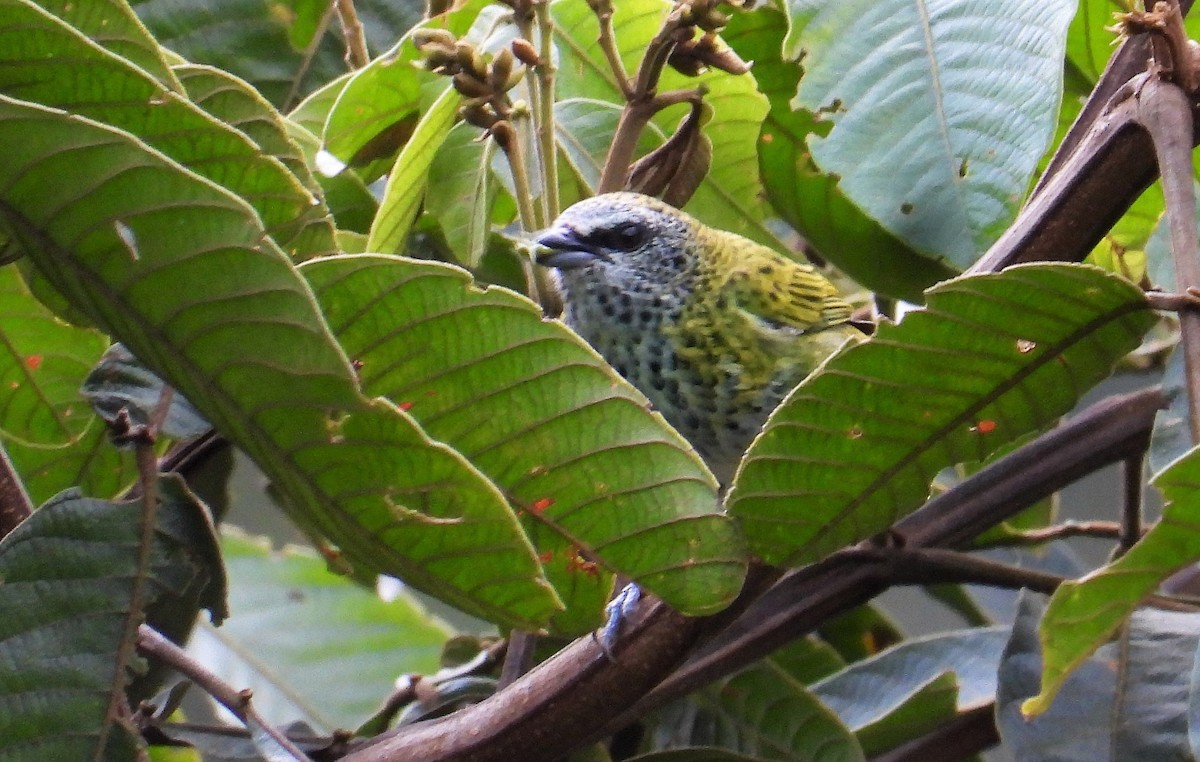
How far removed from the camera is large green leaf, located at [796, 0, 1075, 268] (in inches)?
50.2

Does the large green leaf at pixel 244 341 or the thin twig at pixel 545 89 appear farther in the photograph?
the thin twig at pixel 545 89

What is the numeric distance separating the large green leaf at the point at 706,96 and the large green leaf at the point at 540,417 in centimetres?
65

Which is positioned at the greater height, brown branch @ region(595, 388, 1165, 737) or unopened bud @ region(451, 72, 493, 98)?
unopened bud @ region(451, 72, 493, 98)

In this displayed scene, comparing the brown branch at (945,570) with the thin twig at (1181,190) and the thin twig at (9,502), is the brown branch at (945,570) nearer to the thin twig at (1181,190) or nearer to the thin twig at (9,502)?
the thin twig at (1181,190)

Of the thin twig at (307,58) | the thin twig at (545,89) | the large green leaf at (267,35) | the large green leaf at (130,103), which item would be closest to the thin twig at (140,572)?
the large green leaf at (130,103)

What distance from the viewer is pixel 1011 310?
1.02 m

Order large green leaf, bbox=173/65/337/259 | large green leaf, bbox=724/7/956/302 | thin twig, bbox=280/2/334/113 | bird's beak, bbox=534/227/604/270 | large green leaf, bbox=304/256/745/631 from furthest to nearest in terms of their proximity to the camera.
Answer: thin twig, bbox=280/2/334/113, bird's beak, bbox=534/227/604/270, large green leaf, bbox=724/7/956/302, large green leaf, bbox=173/65/337/259, large green leaf, bbox=304/256/745/631

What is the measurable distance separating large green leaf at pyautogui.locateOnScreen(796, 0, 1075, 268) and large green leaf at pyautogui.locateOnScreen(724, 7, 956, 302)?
9cm

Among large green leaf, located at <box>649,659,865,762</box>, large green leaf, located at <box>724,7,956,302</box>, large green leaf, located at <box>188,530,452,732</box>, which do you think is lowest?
large green leaf, located at <box>188,530,452,732</box>

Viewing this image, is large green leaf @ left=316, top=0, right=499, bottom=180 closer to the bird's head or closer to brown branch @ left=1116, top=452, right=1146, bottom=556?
the bird's head

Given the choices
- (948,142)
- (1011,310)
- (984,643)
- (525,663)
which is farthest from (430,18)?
(984,643)

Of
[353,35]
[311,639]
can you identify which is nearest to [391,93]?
[353,35]

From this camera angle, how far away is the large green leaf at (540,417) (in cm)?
101

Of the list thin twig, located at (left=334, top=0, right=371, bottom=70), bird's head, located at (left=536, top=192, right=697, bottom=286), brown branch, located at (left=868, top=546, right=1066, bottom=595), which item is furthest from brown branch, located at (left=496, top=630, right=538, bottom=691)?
thin twig, located at (left=334, top=0, right=371, bottom=70)
